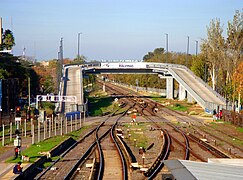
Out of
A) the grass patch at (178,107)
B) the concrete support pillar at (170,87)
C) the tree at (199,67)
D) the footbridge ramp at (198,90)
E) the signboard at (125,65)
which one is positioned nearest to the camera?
the footbridge ramp at (198,90)

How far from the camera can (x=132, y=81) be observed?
369 feet

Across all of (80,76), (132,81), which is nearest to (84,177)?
(80,76)

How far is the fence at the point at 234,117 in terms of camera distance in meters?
36.3

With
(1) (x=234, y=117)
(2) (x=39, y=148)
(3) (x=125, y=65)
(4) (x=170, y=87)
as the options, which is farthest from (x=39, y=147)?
(4) (x=170, y=87)

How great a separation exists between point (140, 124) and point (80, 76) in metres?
26.5

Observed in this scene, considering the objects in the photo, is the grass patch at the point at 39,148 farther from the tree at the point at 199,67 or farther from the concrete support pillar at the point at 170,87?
the tree at the point at 199,67

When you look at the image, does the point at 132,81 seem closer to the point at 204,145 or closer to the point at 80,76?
the point at 80,76

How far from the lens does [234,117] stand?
37969 millimetres

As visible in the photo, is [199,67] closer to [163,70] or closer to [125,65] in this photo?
[163,70]

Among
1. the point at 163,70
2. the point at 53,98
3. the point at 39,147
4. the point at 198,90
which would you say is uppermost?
the point at 163,70

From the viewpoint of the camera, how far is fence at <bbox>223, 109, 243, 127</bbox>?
36.3 m

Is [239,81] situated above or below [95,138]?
above

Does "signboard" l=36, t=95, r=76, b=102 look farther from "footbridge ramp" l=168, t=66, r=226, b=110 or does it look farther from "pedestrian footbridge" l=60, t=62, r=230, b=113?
"pedestrian footbridge" l=60, t=62, r=230, b=113

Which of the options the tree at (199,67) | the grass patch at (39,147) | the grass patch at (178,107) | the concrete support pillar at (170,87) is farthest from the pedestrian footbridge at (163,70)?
the grass patch at (39,147)
